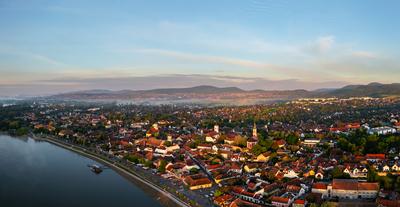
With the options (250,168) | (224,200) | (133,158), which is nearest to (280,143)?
(250,168)

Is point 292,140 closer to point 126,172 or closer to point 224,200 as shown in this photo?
point 126,172

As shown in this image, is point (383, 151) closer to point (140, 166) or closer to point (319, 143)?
point (319, 143)

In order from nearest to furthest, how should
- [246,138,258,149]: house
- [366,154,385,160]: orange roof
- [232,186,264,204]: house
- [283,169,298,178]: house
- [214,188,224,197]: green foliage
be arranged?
[232,186,264,204]: house
[214,188,224,197]: green foliage
[283,169,298,178]: house
[366,154,385,160]: orange roof
[246,138,258,149]: house

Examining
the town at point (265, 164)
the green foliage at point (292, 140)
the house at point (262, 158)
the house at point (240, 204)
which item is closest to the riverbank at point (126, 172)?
the town at point (265, 164)

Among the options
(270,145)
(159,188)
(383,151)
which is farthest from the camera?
(270,145)

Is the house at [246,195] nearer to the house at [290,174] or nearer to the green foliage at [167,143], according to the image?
the house at [290,174]

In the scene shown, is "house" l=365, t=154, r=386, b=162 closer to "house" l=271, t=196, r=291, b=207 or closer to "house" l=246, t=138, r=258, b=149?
"house" l=246, t=138, r=258, b=149

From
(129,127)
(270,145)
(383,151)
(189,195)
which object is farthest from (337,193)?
(129,127)

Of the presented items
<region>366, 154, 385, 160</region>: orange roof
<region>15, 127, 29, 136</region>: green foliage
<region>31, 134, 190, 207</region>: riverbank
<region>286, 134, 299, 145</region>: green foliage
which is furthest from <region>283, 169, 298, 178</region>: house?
<region>15, 127, 29, 136</region>: green foliage
